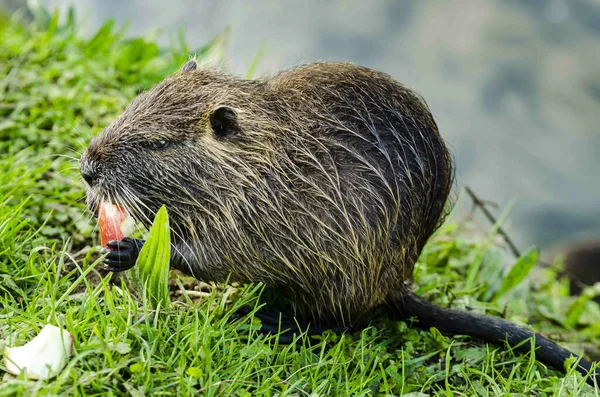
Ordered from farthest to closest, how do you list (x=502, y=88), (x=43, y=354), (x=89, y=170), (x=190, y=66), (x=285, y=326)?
(x=502, y=88)
(x=190, y=66)
(x=285, y=326)
(x=89, y=170)
(x=43, y=354)

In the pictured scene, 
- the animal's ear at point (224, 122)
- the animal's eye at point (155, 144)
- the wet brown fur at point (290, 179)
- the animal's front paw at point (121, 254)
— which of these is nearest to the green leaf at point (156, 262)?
the animal's front paw at point (121, 254)

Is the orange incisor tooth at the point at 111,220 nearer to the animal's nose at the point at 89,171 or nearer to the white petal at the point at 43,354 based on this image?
the animal's nose at the point at 89,171

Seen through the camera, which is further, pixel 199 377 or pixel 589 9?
pixel 589 9

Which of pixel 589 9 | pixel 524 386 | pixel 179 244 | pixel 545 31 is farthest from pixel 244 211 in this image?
pixel 589 9

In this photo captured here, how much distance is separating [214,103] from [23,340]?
4.05 ft

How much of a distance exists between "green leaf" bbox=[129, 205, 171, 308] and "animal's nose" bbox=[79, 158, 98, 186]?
41cm

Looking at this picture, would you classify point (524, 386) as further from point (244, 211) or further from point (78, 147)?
point (78, 147)

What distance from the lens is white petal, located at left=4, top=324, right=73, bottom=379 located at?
2125 mm

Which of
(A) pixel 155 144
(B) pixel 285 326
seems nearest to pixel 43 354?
(A) pixel 155 144

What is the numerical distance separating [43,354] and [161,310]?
1.83ft

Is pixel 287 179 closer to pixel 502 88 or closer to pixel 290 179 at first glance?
pixel 290 179

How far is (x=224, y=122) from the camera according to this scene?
2.87 m

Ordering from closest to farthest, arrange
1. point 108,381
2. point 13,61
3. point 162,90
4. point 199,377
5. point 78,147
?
point 108,381
point 199,377
point 162,90
point 78,147
point 13,61

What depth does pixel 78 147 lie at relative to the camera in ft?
13.0
